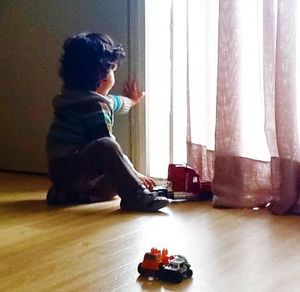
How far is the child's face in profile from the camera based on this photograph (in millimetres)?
Result: 2166

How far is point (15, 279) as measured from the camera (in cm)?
137

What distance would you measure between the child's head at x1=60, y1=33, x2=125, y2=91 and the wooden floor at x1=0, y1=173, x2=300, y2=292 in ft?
1.25

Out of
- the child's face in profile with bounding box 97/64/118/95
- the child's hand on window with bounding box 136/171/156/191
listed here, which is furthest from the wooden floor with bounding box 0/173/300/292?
the child's face in profile with bounding box 97/64/118/95

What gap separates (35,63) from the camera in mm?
2549

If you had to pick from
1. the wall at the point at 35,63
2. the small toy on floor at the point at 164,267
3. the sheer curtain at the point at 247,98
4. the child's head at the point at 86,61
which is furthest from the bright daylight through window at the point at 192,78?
the small toy on floor at the point at 164,267

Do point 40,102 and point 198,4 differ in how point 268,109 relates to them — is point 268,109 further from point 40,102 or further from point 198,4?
point 40,102

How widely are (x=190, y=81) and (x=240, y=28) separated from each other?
0.86ft

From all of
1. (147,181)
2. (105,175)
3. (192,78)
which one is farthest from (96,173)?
(192,78)

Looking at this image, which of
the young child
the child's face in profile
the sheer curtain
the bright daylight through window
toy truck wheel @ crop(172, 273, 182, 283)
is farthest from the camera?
the child's face in profile

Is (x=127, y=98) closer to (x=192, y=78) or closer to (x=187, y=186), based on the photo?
(x=192, y=78)

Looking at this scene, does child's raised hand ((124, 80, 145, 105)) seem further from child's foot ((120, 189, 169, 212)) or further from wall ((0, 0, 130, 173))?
child's foot ((120, 189, 169, 212))

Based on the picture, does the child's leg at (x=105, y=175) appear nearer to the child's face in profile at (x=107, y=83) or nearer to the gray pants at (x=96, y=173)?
the gray pants at (x=96, y=173)

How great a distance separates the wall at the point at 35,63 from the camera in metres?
2.38

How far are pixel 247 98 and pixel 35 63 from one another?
943mm
